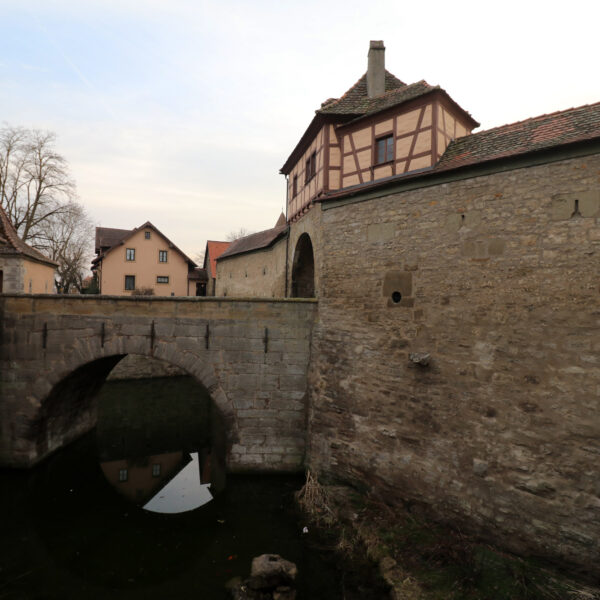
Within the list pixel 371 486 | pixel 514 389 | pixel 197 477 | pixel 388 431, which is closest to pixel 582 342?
pixel 514 389

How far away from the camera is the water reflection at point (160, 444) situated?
32.9ft

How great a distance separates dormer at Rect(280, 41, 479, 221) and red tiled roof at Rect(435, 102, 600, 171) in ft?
1.91

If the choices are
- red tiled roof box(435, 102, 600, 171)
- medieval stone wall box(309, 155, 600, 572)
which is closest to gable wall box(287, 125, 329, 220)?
medieval stone wall box(309, 155, 600, 572)

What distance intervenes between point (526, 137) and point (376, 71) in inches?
239

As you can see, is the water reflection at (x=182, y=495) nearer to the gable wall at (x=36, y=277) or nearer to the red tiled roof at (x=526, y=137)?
the red tiled roof at (x=526, y=137)

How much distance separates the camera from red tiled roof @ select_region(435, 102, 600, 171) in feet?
20.2

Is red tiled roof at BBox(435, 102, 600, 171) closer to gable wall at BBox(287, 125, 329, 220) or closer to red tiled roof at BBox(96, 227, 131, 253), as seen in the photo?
gable wall at BBox(287, 125, 329, 220)

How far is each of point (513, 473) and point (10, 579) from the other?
8392 millimetres

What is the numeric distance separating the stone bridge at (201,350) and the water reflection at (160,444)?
71.8 inches

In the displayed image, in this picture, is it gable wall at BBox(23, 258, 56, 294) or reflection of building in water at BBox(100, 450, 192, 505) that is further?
gable wall at BBox(23, 258, 56, 294)

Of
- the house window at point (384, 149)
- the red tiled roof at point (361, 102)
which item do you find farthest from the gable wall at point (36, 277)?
the house window at point (384, 149)

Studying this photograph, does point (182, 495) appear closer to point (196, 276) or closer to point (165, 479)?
point (165, 479)

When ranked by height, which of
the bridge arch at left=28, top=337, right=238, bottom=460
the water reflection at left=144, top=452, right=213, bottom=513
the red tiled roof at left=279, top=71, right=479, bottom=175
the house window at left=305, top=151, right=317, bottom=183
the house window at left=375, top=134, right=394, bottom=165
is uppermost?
the red tiled roof at left=279, top=71, right=479, bottom=175

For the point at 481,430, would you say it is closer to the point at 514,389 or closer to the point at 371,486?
the point at 514,389
